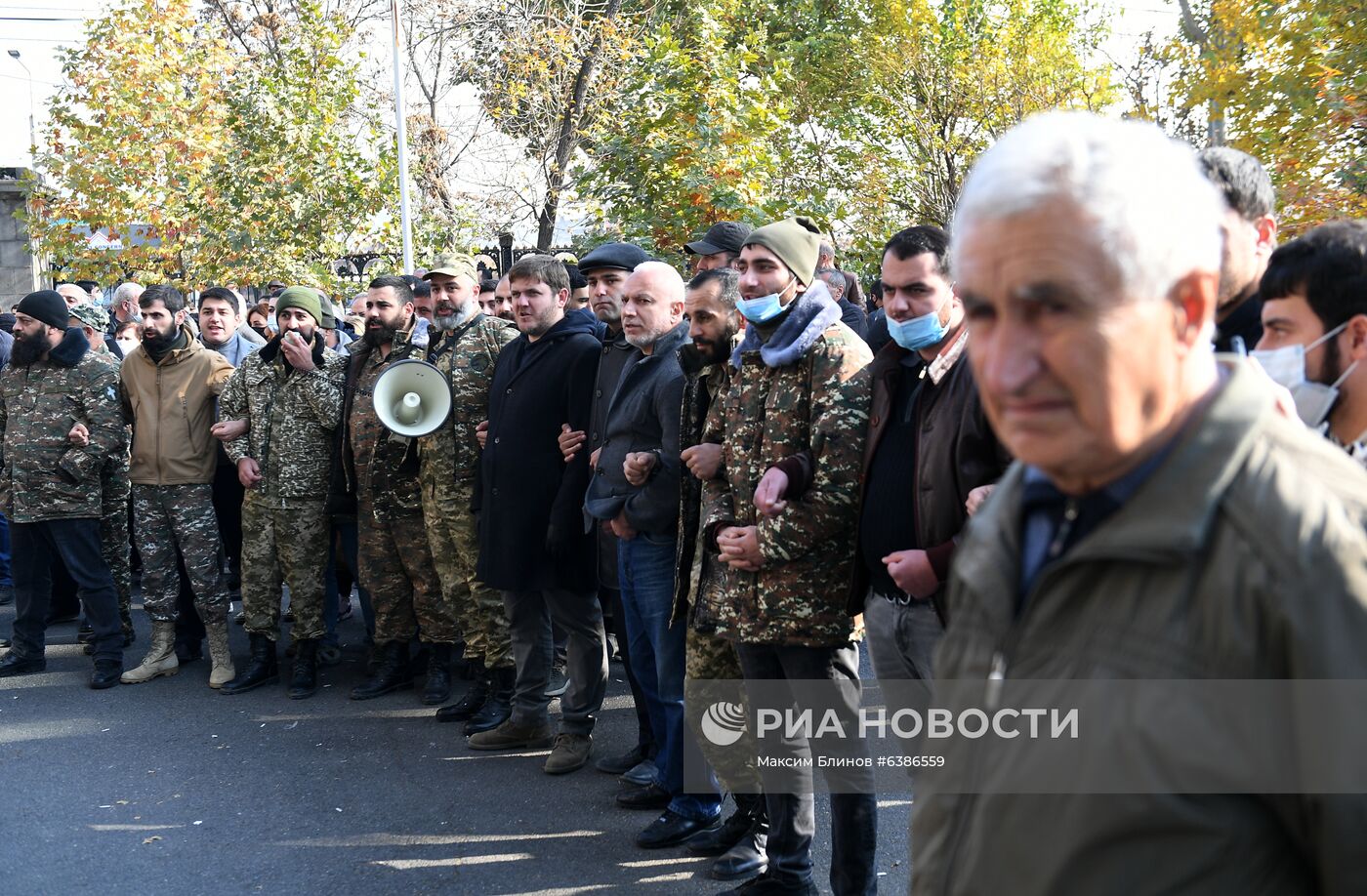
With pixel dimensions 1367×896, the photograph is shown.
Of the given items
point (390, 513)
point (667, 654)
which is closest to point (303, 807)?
point (667, 654)

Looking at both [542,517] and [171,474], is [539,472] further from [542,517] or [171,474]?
[171,474]

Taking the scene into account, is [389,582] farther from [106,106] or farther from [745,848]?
[106,106]

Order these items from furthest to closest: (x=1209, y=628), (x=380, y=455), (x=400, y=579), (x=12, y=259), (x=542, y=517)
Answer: (x=12, y=259), (x=400, y=579), (x=380, y=455), (x=542, y=517), (x=1209, y=628)

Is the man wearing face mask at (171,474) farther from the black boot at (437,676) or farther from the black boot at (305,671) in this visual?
the black boot at (437,676)

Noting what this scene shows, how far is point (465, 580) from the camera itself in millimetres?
6543

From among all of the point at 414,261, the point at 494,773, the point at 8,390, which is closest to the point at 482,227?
the point at 414,261

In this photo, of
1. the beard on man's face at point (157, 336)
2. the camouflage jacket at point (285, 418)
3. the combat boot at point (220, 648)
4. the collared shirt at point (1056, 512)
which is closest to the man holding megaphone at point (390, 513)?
the camouflage jacket at point (285, 418)

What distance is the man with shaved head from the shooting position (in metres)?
4.75

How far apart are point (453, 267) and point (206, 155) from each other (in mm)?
11312

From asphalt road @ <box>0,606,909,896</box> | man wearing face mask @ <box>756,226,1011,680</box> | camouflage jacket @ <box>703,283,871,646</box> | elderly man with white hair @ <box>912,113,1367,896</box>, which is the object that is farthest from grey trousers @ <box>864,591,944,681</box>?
elderly man with white hair @ <box>912,113,1367,896</box>

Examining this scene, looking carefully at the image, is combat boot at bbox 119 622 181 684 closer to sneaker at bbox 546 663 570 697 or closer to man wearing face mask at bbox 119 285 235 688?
man wearing face mask at bbox 119 285 235 688

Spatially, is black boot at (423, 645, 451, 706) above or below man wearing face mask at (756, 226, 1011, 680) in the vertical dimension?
below

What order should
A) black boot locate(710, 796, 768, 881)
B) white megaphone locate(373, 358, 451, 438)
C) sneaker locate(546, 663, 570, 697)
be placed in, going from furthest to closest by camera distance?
sneaker locate(546, 663, 570, 697)
white megaphone locate(373, 358, 451, 438)
black boot locate(710, 796, 768, 881)

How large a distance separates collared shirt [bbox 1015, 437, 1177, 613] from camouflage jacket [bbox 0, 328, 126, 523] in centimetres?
710
